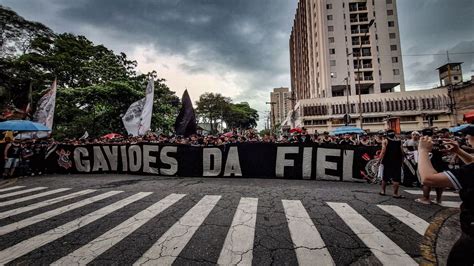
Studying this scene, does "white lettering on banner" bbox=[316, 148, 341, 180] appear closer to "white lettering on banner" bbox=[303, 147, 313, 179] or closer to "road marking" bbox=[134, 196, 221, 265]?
"white lettering on banner" bbox=[303, 147, 313, 179]

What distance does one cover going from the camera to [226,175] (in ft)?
28.3

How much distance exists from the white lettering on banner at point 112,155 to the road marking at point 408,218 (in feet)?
34.7

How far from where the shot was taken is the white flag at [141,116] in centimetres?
1207

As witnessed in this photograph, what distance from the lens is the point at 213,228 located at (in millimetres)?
3434

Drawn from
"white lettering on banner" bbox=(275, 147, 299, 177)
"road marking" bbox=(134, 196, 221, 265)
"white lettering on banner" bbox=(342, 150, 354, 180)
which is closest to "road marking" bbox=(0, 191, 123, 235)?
"road marking" bbox=(134, 196, 221, 265)

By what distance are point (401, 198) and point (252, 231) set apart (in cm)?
433

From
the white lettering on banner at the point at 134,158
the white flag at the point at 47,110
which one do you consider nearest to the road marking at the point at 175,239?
the white lettering on banner at the point at 134,158

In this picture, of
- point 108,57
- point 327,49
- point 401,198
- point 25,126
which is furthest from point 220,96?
point 401,198

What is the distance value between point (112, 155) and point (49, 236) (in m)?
7.62

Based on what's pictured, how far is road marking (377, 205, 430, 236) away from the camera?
337cm

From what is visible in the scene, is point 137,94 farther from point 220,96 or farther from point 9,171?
point 220,96

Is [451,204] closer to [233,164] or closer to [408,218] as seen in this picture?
[408,218]

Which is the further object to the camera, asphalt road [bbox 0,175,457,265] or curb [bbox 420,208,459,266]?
asphalt road [bbox 0,175,457,265]

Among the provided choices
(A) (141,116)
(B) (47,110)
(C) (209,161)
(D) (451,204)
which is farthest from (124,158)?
(D) (451,204)
